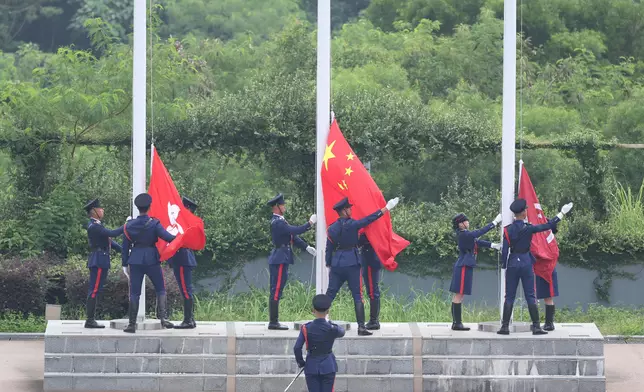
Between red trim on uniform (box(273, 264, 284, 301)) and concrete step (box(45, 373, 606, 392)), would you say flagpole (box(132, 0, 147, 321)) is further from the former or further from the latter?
red trim on uniform (box(273, 264, 284, 301))

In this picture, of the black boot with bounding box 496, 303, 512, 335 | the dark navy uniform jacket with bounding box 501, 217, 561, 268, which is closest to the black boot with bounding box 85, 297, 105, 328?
the black boot with bounding box 496, 303, 512, 335

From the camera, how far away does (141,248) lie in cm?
1611

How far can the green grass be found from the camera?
20.0 m

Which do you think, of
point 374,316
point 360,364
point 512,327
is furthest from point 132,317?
point 512,327

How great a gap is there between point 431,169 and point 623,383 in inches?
287

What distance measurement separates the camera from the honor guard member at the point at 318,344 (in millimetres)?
13227

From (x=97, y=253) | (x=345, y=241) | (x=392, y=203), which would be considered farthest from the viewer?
(x=97, y=253)

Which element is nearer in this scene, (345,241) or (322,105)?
(345,241)

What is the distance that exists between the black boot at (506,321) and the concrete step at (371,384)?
2.04ft

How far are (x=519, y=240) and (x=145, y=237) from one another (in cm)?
413

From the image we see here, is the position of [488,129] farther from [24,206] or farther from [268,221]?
[24,206]

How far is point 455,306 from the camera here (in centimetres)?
1683

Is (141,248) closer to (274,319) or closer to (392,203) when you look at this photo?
(274,319)

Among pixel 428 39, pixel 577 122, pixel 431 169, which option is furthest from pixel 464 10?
pixel 431 169
